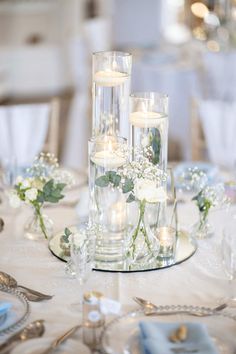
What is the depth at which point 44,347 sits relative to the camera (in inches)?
57.4

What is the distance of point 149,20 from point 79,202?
6959mm

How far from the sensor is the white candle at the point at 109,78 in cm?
198

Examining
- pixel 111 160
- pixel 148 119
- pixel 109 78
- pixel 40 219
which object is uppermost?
pixel 109 78

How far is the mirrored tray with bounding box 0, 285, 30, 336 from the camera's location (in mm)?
1521

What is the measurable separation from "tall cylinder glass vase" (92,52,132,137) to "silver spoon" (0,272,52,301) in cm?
48

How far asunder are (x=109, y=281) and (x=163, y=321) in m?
0.27

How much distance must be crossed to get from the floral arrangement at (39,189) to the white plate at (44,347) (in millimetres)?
584

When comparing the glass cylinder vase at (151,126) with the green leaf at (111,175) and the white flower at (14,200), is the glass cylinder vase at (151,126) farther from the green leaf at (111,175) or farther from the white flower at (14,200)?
the white flower at (14,200)

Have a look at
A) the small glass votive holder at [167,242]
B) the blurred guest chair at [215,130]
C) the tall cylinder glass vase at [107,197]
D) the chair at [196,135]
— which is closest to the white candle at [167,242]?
the small glass votive holder at [167,242]

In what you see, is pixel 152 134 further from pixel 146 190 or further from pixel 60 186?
pixel 60 186

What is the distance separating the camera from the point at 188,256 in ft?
6.32

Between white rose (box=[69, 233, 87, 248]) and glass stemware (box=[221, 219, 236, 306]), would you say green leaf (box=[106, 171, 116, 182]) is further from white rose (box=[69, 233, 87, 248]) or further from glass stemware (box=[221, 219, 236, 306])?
glass stemware (box=[221, 219, 236, 306])

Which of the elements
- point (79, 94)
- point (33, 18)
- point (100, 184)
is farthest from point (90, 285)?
point (33, 18)

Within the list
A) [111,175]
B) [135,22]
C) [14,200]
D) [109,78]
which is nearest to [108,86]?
[109,78]
